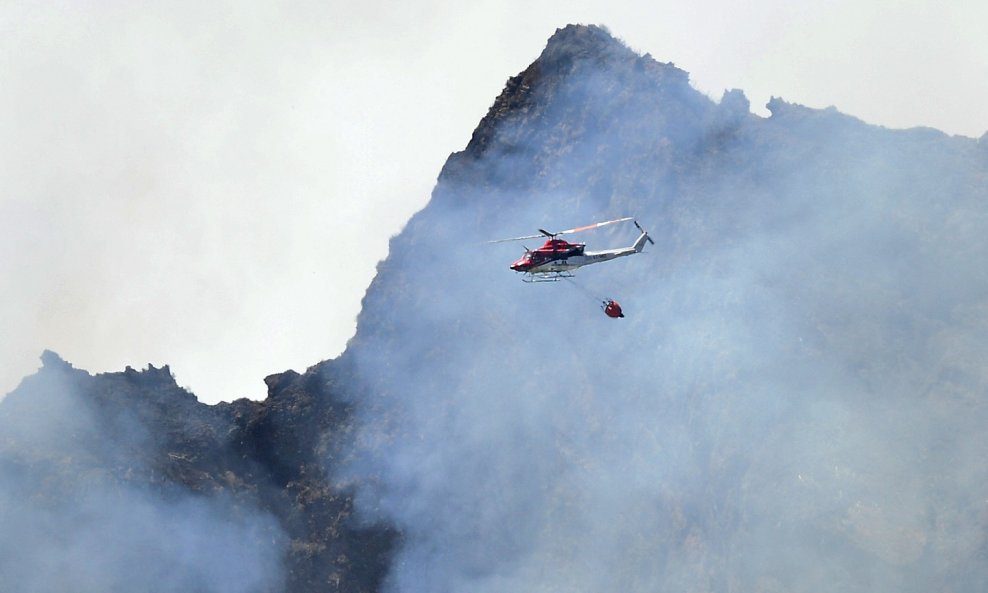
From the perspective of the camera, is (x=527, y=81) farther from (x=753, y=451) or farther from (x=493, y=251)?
(x=753, y=451)

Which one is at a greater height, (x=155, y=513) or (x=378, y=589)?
(x=155, y=513)

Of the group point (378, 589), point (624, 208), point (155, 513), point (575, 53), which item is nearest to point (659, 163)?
point (624, 208)

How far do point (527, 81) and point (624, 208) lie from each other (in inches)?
805

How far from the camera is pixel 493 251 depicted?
167500 millimetres

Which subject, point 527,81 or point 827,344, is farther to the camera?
point 527,81

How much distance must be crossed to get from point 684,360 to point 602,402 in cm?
1012

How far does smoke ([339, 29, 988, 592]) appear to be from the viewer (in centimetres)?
13925

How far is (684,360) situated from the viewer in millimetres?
153125

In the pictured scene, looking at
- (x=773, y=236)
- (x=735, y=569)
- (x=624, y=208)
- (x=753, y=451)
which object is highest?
(x=624, y=208)

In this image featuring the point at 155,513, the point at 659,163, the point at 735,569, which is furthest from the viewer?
the point at 659,163

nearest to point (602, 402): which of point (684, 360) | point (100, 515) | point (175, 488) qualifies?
point (684, 360)

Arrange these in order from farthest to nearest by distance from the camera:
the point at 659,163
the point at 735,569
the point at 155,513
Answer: the point at 659,163
the point at 155,513
the point at 735,569

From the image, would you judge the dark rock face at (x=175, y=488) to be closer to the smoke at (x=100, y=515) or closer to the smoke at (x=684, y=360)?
the smoke at (x=100, y=515)

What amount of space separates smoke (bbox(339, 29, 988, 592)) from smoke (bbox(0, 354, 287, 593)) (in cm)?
1502
